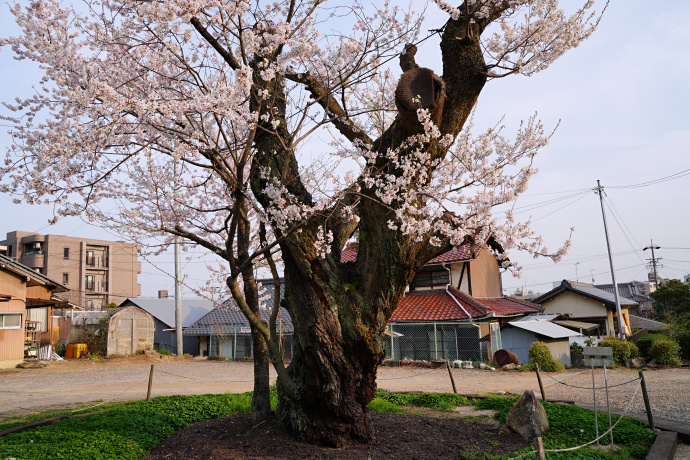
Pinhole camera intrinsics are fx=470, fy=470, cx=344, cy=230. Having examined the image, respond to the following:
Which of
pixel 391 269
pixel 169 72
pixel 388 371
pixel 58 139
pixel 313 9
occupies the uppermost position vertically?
pixel 313 9

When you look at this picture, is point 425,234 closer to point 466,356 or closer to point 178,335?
point 466,356

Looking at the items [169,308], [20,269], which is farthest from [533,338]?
[169,308]

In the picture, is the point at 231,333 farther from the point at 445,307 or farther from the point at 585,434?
the point at 585,434

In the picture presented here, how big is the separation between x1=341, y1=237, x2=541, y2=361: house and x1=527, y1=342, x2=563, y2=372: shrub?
5.93 feet

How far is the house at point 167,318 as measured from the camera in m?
30.7

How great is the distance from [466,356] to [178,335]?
15.0 metres

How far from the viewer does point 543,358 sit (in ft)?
59.8

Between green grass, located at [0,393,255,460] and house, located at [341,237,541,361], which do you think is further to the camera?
house, located at [341,237,541,361]

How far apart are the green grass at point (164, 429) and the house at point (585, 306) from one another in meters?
22.8

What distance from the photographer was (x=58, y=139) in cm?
526

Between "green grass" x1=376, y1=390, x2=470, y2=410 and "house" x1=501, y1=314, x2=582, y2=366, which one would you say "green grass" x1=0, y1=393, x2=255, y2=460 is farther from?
"house" x1=501, y1=314, x2=582, y2=366

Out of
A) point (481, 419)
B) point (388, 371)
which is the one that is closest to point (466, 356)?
point (388, 371)

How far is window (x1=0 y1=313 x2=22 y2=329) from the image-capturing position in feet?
A: 67.8

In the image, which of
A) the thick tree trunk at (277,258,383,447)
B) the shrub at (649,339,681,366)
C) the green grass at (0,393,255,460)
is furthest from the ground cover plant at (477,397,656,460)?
the shrub at (649,339,681,366)
